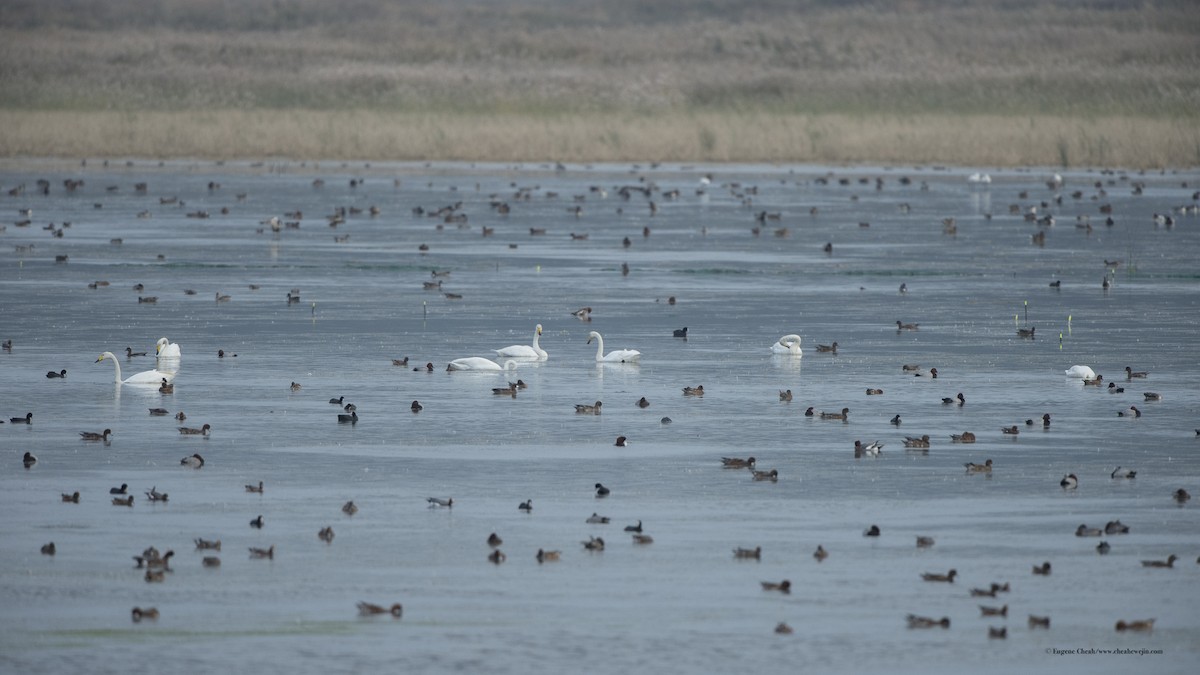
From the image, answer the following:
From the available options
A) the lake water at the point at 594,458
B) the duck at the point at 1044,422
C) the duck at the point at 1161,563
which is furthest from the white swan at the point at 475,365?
the duck at the point at 1161,563

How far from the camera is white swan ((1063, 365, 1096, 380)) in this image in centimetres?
1994

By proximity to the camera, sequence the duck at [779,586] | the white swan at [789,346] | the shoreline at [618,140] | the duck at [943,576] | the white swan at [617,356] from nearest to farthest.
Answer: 1. the duck at [779,586]
2. the duck at [943,576]
3. the white swan at [617,356]
4. the white swan at [789,346]
5. the shoreline at [618,140]

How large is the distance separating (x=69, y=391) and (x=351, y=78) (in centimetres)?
6062

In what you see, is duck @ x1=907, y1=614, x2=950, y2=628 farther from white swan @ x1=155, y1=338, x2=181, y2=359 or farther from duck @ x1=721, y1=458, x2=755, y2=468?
white swan @ x1=155, y1=338, x2=181, y2=359

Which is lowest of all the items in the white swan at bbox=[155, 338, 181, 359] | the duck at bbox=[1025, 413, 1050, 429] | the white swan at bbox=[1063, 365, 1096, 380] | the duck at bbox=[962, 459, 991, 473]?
the duck at bbox=[962, 459, 991, 473]

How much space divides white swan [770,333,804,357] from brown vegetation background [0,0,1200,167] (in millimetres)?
37399

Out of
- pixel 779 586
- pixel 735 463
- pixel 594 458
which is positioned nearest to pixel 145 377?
pixel 594 458

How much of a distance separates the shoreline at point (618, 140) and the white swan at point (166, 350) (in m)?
38.6

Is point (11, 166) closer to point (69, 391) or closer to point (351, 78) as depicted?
point (351, 78)

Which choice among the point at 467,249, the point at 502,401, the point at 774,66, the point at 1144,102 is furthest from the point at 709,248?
the point at 774,66

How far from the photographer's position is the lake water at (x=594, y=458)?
11.0 meters

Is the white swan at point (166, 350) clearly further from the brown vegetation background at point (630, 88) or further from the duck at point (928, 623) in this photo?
the brown vegetation background at point (630, 88)

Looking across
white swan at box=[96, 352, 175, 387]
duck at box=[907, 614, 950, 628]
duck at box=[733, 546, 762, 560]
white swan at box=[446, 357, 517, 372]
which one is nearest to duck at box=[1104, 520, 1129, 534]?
duck at box=[733, 546, 762, 560]

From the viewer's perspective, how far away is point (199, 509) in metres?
Answer: 13.9
